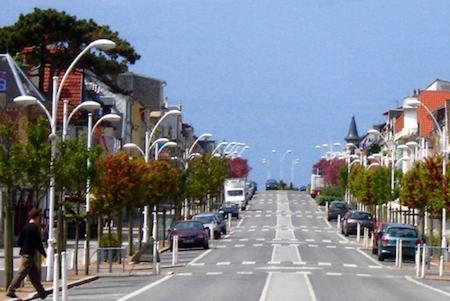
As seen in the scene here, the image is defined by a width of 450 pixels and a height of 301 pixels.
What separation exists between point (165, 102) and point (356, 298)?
123865 millimetres

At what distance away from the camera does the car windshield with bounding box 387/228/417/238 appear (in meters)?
55.1

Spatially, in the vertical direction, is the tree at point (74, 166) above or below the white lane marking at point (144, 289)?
above

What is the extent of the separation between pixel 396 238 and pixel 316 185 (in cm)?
11661

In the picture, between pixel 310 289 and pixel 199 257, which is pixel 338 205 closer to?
pixel 199 257

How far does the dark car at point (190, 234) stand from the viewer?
6381 centimetres

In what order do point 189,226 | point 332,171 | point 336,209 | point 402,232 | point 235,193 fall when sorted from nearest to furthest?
point 402,232 < point 189,226 < point 336,209 < point 235,193 < point 332,171

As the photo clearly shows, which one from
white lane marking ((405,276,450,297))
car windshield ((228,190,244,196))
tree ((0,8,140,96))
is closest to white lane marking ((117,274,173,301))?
white lane marking ((405,276,450,297))

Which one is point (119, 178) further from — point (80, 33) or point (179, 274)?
point (80, 33)

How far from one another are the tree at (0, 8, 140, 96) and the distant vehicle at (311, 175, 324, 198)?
9085cm

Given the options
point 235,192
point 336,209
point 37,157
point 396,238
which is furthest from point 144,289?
Answer: point 235,192

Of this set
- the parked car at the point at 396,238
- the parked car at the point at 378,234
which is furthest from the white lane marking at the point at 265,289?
the parked car at the point at 378,234

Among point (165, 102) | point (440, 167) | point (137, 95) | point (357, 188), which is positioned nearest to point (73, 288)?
point (440, 167)

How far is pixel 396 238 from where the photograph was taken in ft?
180

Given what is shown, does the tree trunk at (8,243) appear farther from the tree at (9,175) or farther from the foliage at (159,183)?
the foliage at (159,183)
